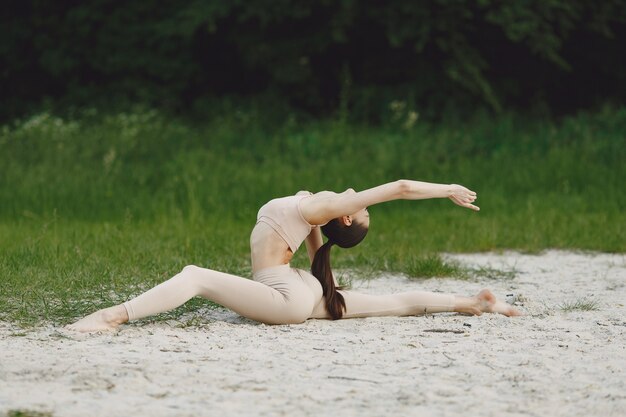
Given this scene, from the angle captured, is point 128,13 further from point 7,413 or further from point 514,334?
point 7,413

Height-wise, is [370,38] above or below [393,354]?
above

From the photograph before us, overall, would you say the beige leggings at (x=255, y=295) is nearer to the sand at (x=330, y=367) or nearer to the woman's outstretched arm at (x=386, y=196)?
the sand at (x=330, y=367)

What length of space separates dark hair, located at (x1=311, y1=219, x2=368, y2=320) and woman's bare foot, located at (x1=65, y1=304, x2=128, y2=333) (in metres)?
1.06

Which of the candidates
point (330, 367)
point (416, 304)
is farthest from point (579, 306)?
point (330, 367)

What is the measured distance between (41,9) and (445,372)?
14.7 m

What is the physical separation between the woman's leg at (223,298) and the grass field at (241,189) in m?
0.49

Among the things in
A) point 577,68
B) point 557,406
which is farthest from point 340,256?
point 577,68

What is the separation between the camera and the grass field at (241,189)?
7590 millimetres

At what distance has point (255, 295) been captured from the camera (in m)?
5.61

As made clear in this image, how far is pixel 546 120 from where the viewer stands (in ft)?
49.6

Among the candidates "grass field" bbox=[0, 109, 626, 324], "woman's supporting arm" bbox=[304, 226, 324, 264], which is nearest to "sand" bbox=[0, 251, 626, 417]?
"woman's supporting arm" bbox=[304, 226, 324, 264]

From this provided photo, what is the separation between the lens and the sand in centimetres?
410

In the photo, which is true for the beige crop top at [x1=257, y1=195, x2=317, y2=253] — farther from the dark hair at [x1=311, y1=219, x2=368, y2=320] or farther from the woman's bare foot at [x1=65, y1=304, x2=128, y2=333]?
the woman's bare foot at [x1=65, y1=304, x2=128, y2=333]

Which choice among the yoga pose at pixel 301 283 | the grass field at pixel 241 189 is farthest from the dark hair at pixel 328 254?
the grass field at pixel 241 189
